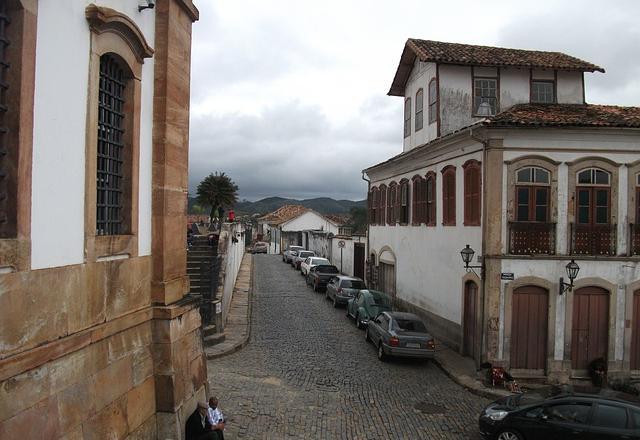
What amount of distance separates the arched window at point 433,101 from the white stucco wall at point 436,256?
6.08 feet

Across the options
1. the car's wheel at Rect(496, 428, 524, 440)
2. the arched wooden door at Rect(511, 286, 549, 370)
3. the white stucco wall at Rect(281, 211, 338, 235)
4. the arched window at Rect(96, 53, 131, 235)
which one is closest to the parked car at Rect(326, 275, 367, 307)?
the arched wooden door at Rect(511, 286, 549, 370)

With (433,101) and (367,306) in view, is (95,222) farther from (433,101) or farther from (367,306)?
(433,101)

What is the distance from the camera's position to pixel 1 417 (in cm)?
489

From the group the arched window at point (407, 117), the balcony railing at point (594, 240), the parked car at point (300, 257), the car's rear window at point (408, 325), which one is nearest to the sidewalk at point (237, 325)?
the car's rear window at point (408, 325)

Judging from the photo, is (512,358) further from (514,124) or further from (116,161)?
(116,161)

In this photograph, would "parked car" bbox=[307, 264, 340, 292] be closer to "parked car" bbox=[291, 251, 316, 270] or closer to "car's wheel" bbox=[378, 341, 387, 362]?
"parked car" bbox=[291, 251, 316, 270]

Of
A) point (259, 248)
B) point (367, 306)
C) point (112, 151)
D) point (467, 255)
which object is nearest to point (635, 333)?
point (467, 255)

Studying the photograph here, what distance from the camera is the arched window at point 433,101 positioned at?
19.5 meters

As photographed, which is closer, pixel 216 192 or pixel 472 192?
pixel 472 192

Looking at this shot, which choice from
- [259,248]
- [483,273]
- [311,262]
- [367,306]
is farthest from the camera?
[259,248]

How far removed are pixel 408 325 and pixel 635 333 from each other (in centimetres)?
644

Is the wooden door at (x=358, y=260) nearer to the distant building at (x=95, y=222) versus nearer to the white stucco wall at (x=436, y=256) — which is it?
the white stucco wall at (x=436, y=256)

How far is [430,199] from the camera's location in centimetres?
1986

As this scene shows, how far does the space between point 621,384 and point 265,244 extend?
5579 cm
